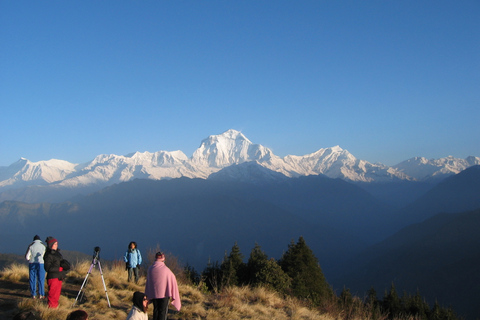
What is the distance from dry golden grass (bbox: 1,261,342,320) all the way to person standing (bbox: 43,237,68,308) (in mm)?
292

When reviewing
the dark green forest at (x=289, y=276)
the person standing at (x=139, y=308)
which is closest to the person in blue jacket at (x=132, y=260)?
the dark green forest at (x=289, y=276)

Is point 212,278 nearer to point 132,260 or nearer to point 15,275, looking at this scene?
point 132,260

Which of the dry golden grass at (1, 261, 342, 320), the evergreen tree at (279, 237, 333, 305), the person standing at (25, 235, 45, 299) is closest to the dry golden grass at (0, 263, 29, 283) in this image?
the dry golden grass at (1, 261, 342, 320)

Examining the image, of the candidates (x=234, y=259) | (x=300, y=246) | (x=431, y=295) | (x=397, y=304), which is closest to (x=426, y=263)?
(x=431, y=295)

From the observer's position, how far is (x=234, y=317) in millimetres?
9891

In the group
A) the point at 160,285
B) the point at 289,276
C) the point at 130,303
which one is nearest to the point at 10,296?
the point at 130,303

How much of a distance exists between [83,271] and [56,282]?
18.0ft

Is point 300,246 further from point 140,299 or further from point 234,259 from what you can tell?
point 140,299

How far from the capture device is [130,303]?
1075 cm

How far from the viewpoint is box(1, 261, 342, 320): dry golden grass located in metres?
9.21

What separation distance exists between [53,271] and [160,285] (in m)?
3.84

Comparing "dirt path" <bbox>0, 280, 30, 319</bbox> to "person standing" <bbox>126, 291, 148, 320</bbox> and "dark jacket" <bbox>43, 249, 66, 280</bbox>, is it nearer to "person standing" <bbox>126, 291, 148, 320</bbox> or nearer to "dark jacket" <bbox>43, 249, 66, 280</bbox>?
"dark jacket" <bbox>43, 249, 66, 280</bbox>

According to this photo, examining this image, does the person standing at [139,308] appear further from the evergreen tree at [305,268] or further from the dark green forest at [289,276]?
the evergreen tree at [305,268]

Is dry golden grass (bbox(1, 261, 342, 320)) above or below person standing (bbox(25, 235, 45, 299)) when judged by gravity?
below
